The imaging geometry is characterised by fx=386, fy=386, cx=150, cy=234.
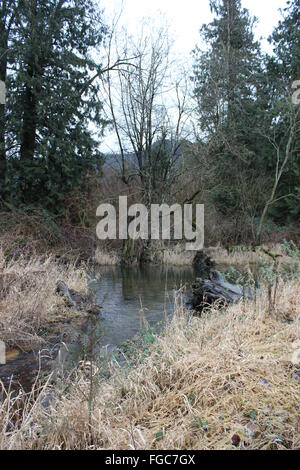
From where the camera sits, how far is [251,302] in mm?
5074

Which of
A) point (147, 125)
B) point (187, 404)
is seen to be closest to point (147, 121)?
point (147, 125)

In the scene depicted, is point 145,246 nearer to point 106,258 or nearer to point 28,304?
point 106,258

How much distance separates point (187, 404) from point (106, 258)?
1177 cm

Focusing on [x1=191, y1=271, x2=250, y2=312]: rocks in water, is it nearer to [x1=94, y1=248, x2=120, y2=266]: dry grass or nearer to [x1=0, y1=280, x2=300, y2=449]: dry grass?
[x1=0, y1=280, x2=300, y2=449]: dry grass

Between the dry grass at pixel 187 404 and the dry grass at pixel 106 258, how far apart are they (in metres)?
10.2

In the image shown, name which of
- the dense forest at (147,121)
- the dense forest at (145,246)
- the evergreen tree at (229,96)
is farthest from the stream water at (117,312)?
the evergreen tree at (229,96)

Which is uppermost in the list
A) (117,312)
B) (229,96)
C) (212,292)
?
(229,96)

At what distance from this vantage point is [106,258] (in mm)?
14406

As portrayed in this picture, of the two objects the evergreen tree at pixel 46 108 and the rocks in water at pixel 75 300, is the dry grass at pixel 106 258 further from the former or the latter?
the rocks in water at pixel 75 300

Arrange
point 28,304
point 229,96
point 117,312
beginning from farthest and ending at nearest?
point 229,96
point 117,312
point 28,304

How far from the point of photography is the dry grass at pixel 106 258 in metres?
14.1

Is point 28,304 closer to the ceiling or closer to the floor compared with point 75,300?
closer to the ceiling

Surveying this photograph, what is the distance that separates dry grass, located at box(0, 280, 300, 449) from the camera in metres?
2.41
